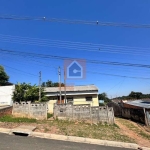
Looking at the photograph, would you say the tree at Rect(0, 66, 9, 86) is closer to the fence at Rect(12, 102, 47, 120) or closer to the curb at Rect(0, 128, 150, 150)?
the fence at Rect(12, 102, 47, 120)

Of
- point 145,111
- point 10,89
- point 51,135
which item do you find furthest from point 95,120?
point 10,89

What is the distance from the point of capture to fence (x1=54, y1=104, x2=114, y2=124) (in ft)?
38.3

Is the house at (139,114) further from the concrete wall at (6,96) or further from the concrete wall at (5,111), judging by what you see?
the concrete wall at (6,96)

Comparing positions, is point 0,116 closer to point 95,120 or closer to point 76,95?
point 95,120

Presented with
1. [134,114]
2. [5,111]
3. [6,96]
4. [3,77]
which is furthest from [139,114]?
[3,77]

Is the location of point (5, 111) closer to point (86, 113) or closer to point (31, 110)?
point (31, 110)

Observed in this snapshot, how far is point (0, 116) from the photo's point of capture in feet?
37.3

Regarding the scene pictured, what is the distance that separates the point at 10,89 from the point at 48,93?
482 cm

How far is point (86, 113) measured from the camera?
472 inches

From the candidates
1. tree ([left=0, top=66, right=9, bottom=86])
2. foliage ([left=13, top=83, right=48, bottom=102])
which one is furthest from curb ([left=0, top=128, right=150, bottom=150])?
tree ([left=0, top=66, right=9, bottom=86])

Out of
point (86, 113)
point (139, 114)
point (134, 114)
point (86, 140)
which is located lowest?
point (86, 140)

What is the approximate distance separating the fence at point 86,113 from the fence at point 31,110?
1.07 metres

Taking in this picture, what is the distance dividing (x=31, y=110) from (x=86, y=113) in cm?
481

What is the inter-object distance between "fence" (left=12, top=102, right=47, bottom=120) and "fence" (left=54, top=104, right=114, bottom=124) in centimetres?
107
